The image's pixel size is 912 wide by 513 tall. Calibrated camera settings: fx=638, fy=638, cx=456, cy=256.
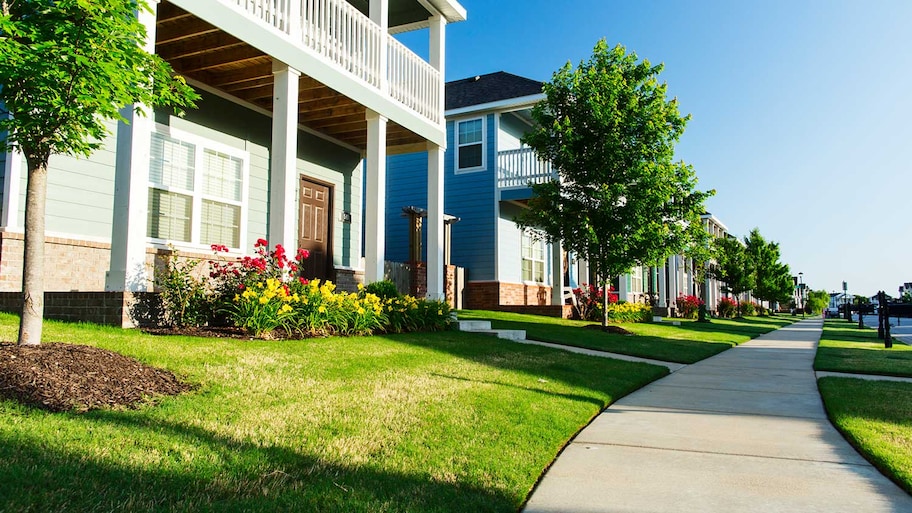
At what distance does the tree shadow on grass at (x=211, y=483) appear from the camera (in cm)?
268

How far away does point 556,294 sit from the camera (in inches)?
846

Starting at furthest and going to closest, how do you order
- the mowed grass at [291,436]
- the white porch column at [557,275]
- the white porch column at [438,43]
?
1. the white porch column at [557,275]
2. the white porch column at [438,43]
3. the mowed grass at [291,436]

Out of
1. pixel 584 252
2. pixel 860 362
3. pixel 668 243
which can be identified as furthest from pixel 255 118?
pixel 860 362

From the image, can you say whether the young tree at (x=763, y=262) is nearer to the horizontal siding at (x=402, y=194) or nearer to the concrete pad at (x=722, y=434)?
the horizontal siding at (x=402, y=194)

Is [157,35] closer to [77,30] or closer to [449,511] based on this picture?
[77,30]

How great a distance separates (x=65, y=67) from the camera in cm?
424

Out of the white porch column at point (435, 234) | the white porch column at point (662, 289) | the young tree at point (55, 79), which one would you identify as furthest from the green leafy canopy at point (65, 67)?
the white porch column at point (662, 289)

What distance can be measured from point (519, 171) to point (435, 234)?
8.06 m

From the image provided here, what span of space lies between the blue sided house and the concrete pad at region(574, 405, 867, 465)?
523 inches

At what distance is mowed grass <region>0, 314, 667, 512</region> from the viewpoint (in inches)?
113

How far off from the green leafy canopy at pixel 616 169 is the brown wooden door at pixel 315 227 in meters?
5.45

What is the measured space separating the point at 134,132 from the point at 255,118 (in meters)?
4.42

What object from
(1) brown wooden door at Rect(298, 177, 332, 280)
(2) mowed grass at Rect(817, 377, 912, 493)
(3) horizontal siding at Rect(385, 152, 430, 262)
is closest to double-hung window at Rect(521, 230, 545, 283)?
→ (3) horizontal siding at Rect(385, 152, 430, 262)

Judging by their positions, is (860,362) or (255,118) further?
(255,118)
